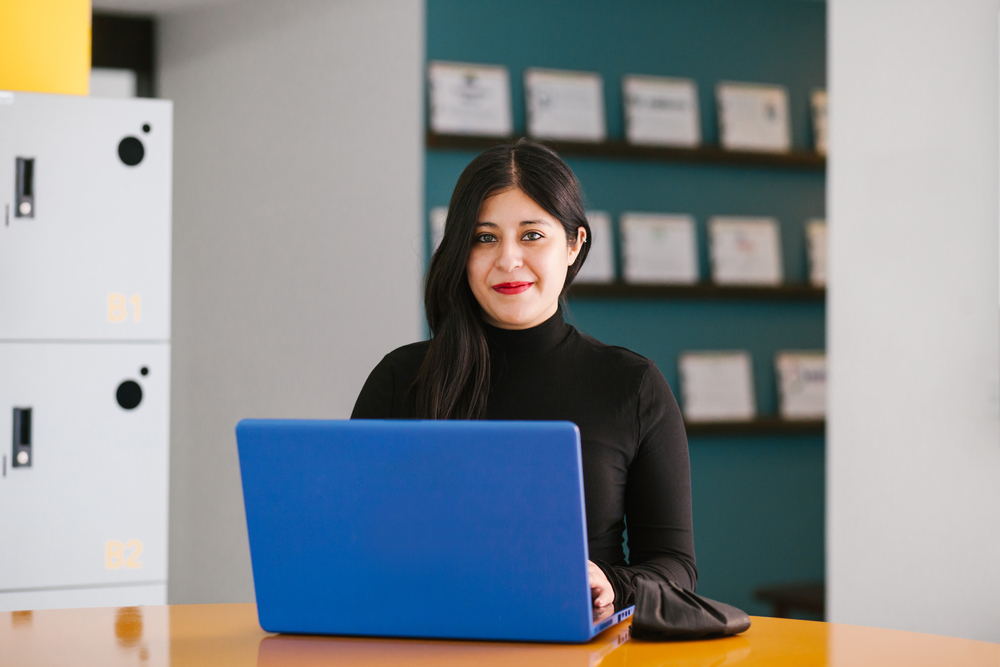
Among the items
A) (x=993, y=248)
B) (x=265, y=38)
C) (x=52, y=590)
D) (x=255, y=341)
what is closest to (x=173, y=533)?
(x=255, y=341)

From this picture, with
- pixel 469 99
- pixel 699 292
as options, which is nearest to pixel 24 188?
pixel 469 99

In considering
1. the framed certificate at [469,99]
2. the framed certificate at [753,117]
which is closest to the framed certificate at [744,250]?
the framed certificate at [753,117]

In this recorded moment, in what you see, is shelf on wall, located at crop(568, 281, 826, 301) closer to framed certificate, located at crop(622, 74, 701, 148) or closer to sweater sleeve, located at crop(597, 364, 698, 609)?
framed certificate, located at crop(622, 74, 701, 148)

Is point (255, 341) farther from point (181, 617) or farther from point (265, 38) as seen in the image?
point (181, 617)

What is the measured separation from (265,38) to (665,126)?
158 centimetres

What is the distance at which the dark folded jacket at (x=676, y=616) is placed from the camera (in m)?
1.15

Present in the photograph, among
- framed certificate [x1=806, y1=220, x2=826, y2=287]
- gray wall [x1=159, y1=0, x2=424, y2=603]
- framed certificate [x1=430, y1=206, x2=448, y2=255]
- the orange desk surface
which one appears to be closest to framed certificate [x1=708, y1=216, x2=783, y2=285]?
framed certificate [x1=806, y1=220, x2=826, y2=287]

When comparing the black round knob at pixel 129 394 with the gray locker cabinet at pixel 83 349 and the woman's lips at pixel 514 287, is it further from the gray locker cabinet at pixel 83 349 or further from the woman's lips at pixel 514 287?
the woman's lips at pixel 514 287

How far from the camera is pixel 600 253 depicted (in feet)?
13.0

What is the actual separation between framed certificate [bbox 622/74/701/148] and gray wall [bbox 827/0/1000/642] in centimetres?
98

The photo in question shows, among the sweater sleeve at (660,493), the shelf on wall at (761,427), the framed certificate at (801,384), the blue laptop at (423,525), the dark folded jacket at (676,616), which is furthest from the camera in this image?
the framed certificate at (801,384)

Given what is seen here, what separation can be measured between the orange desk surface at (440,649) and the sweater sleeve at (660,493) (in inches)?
11.3

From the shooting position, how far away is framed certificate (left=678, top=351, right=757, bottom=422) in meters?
4.09

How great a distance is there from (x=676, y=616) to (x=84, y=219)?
1675mm
